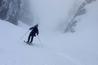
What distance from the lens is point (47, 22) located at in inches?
4104

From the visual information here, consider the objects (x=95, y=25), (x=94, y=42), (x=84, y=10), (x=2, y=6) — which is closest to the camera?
(x=94, y=42)

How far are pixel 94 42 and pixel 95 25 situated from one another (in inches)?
674

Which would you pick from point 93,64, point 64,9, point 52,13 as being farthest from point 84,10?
point 93,64

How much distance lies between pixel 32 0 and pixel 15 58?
91.4 meters

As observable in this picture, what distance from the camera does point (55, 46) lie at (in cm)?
4138

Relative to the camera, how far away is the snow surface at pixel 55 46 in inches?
684

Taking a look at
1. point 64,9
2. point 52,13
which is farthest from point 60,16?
point 52,13

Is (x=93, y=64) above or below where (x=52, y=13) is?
below

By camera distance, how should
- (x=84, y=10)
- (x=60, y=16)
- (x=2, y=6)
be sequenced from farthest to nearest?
(x=60, y=16) < (x=84, y=10) < (x=2, y=6)

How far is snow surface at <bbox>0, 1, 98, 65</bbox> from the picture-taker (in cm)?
1736

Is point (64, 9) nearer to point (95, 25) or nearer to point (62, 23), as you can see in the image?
point (62, 23)

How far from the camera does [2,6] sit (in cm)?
5631

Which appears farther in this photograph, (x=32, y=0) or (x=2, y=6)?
(x=32, y=0)

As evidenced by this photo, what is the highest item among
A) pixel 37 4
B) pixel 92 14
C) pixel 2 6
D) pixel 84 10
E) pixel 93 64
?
pixel 37 4
